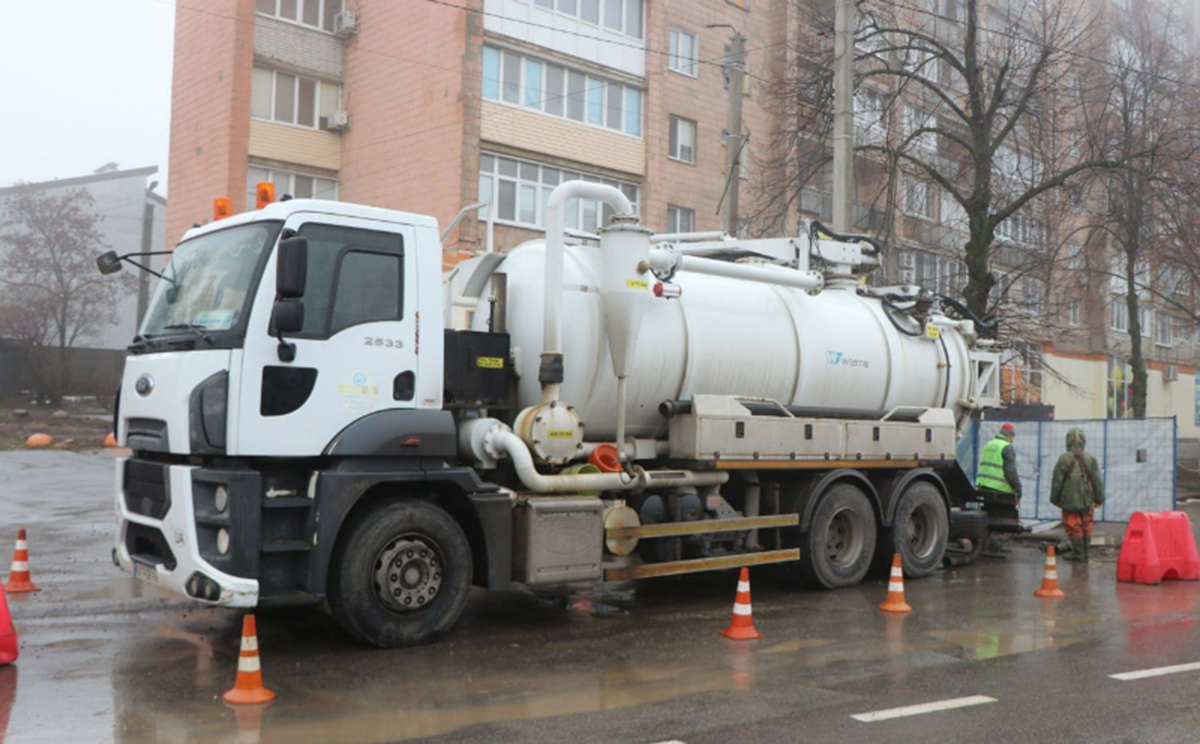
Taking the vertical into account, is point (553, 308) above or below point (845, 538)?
above

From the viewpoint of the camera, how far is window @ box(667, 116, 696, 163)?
2978 cm

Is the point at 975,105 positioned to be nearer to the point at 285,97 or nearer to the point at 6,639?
the point at 6,639

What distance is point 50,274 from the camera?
3841 cm

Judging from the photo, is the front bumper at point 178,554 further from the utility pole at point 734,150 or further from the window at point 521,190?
the window at point 521,190

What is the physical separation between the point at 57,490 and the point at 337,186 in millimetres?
12748

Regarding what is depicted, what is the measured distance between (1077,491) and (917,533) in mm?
2715

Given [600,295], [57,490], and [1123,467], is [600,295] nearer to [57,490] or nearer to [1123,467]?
[1123,467]

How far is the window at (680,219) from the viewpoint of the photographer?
29.3 meters

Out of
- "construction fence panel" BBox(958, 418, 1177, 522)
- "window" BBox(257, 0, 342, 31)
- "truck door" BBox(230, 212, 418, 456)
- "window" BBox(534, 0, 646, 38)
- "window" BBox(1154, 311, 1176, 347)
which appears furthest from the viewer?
"window" BBox(1154, 311, 1176, 347)

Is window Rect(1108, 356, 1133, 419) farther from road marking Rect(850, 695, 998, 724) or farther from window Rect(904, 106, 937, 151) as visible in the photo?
road marking Rect(850, 695, 998, 724)

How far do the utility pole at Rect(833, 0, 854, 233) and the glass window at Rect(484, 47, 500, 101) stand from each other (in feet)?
37.7

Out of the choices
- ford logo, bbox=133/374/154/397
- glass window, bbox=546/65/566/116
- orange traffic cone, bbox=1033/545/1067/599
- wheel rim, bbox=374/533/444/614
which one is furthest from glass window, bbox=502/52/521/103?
wheel rim, bbox=374/533/444/614

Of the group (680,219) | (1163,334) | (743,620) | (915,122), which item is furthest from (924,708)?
(1163,334)

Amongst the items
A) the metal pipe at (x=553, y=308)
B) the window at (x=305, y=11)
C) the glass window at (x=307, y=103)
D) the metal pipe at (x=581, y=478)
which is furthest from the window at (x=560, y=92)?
the metal pipe at (x=581, y=478)
